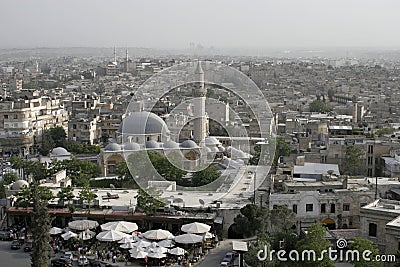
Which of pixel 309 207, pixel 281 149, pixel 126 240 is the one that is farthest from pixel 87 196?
pixel 281 149

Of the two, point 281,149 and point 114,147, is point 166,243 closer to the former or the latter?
point 114,147

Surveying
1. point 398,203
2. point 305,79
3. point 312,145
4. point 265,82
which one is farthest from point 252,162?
point 305,79

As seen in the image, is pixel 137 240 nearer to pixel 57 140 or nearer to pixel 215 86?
pixel 57 140

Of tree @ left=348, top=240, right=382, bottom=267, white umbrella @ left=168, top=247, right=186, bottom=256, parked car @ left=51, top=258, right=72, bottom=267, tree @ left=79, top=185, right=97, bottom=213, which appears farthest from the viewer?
tree @ left=79, top=185, right=97, bottom=213

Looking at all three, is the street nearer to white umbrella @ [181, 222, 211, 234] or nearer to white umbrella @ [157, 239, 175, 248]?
white umbrella @ [157, 239, 175, 248]

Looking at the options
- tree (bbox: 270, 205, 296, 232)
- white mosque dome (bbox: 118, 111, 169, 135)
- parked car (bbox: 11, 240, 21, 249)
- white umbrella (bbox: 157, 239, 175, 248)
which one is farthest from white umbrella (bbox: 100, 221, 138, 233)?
white mosque dome (bbox: 118, 111, 169, 135)

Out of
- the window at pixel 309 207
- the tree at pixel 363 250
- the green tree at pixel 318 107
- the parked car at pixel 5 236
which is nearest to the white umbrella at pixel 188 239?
the window at pixel 309 207
